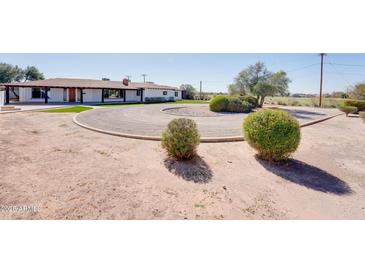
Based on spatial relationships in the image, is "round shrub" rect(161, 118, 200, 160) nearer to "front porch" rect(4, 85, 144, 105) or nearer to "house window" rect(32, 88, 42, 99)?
"front porch" rect(4, 85, 144, 105)

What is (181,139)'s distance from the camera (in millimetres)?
6574

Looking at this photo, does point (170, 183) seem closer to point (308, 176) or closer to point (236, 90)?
point (308, 176)

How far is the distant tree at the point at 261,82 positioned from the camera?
82.2 ft

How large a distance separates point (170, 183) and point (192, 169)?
100cm

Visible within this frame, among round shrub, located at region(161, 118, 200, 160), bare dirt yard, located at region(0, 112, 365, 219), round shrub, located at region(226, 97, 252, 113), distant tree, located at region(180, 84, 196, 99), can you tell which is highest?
distant tree, located at region(180, 84, 196, 99)

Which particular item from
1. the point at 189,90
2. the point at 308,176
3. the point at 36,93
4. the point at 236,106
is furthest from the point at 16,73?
the point at 308,176

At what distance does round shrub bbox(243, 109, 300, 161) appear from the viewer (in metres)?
6.57

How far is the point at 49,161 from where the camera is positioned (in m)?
6.49

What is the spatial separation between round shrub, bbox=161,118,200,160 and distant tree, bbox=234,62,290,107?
20.4 metres

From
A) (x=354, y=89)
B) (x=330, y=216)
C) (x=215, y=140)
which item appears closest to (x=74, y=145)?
(x=215, y=140)

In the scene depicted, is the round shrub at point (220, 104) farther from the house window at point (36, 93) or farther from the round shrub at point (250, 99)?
the house window at point (36, 93)

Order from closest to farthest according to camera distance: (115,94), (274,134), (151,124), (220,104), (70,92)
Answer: (274,134) → (151,124) → (220,104) → (70,92) → (115,94)

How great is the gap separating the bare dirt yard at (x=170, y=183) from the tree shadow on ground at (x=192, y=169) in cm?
3

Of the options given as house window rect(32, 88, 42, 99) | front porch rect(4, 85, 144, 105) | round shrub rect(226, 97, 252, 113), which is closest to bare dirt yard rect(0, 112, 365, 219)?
round shrub rect(226, 97, 252, 113)
